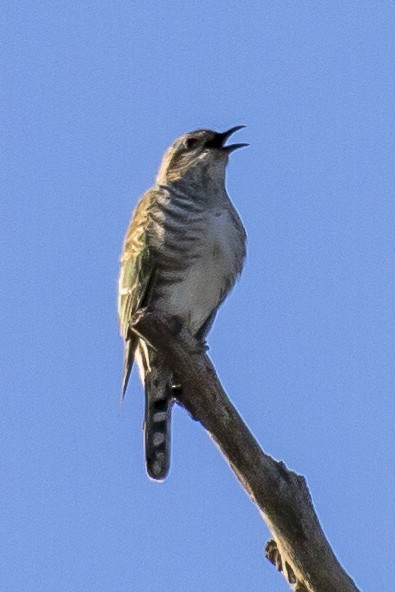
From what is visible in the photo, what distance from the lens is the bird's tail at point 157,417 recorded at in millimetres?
7457

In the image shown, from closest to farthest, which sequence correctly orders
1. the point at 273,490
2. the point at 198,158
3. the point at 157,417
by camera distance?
1. the point at 273,490
2. the point at 157,417
3. the point at 198,158

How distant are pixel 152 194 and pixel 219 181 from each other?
1.81ft

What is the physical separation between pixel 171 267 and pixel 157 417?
106cm

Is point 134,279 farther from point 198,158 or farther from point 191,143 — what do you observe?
point 191,143

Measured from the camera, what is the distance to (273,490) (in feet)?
17.1

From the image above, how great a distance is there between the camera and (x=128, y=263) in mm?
8305

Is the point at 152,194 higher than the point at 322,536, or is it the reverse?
the point at 152,194

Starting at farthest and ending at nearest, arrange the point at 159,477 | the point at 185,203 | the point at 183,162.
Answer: the point at 183,162, the point at 185,203, the point at 159,477

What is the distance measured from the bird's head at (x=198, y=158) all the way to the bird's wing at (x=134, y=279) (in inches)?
28.1

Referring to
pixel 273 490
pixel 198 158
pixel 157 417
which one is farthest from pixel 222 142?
pixel 273 490

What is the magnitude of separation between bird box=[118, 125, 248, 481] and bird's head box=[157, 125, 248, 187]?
0.29m

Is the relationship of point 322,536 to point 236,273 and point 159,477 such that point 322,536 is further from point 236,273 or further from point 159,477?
point 236,273

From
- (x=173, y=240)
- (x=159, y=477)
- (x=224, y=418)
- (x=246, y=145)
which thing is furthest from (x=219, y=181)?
(x=224, y=418)

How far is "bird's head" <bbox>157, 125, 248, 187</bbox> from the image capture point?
29.5 feet
